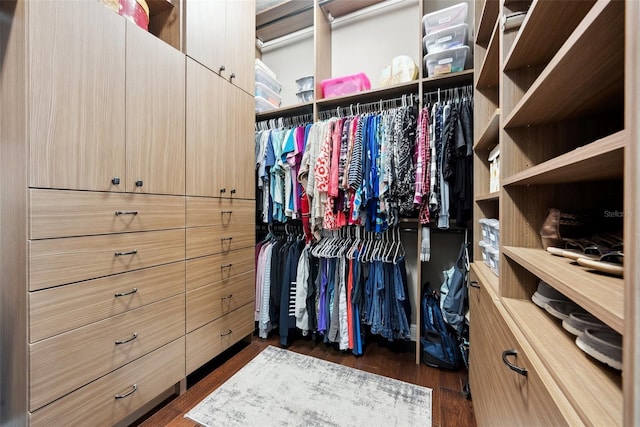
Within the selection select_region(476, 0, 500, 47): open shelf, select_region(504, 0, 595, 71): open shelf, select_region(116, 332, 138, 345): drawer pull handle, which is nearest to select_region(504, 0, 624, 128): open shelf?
select_region(504, 0, 595, 71): open shelf

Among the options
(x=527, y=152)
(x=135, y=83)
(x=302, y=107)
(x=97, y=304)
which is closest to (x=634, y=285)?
(x=527, y=152)

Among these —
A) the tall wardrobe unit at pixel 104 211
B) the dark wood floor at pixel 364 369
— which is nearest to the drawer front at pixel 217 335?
the tall wardrobe unit at pixel 104 211

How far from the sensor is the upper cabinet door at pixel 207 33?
153cm

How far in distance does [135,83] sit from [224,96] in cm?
59

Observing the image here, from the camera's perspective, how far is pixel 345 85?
208cm

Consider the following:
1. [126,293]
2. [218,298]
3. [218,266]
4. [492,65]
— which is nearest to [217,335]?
[218,298]

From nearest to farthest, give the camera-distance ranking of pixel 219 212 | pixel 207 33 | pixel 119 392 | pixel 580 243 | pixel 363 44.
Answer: pixel 580 243, pixel 119 392, pixel 207 33, pixel 219 212, pixel 363 44

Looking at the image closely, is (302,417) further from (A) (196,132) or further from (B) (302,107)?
(B) (302,107)

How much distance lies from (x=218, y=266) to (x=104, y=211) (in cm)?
74

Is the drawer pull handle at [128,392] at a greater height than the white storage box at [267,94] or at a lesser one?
lesser

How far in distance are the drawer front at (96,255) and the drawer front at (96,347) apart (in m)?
0.22

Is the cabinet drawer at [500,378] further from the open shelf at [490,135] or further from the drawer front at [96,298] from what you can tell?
the drawer front at [96,298]

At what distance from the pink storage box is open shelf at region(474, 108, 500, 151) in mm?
1012

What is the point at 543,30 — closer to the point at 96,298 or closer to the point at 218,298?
the point at 96,298
